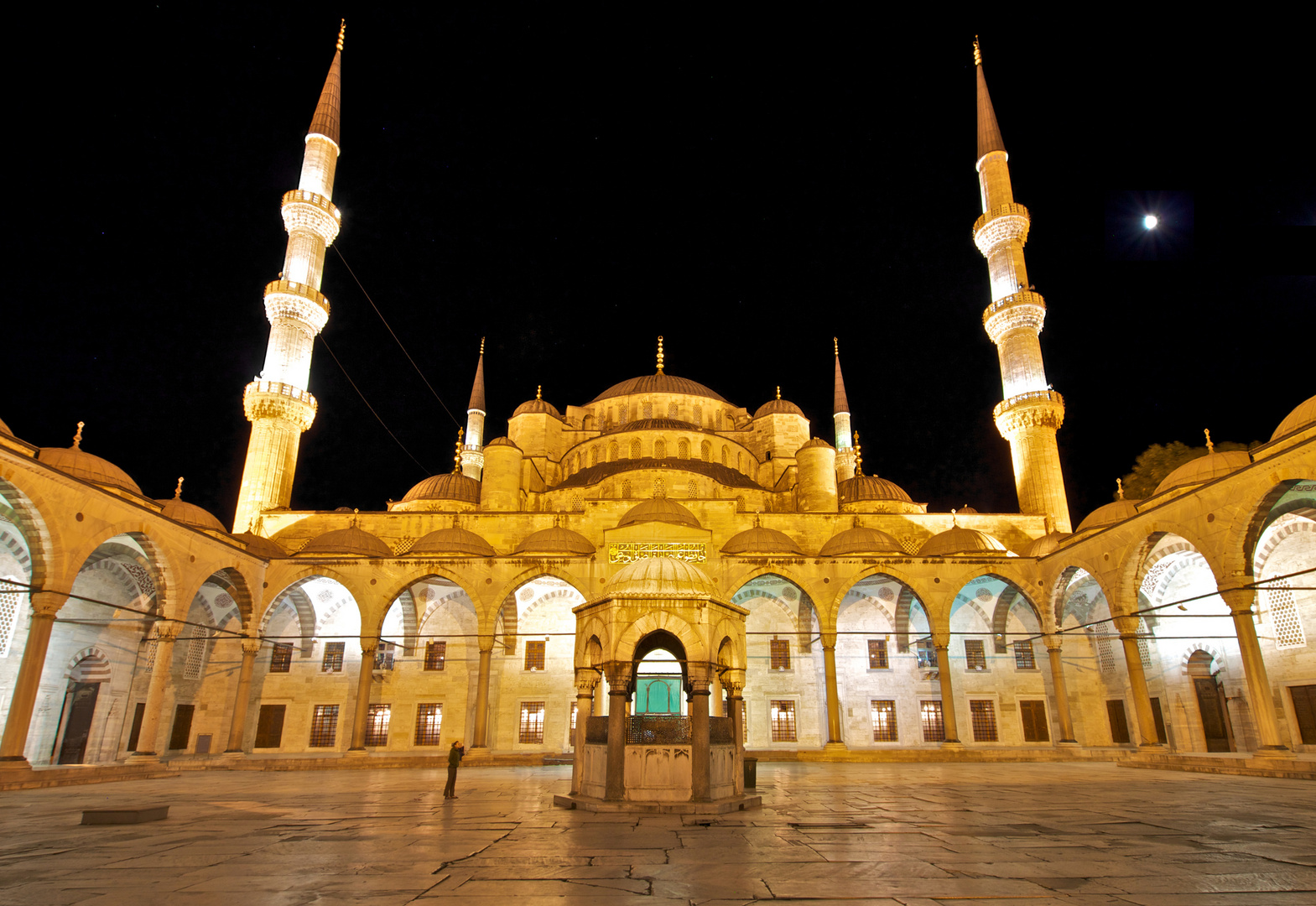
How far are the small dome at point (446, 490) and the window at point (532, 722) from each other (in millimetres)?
8016

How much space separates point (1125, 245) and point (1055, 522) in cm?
1786

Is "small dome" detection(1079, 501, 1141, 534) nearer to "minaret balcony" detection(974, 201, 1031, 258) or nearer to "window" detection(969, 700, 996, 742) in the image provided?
"window" detection(969, 700, 996, 742)

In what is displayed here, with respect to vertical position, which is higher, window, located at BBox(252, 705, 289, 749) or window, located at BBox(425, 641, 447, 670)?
window, located at BBox(425, 641, 447, 670)

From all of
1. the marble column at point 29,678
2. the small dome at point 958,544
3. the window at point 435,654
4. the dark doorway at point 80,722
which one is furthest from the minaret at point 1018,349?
the dark doorway at point 80,722

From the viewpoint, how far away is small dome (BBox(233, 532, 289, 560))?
64.2 ft

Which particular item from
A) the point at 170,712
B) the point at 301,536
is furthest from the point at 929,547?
the point at 170,712

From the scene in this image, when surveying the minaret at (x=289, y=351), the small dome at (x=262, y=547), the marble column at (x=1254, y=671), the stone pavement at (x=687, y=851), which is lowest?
the stone pavement at (x=687, y=851)

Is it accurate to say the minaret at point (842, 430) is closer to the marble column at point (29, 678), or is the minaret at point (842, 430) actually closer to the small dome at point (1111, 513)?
the small dome at point (1111, 513)

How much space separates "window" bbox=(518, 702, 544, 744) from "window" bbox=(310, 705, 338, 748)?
5177 millimetres

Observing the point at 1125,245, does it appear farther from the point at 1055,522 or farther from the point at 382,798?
the point at 1055,522

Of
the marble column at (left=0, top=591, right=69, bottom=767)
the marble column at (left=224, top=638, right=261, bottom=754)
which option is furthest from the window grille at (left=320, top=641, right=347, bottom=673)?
the marble column at (left=0, top=591, right=69, bottom=767)

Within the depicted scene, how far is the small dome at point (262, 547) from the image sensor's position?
64.2ft

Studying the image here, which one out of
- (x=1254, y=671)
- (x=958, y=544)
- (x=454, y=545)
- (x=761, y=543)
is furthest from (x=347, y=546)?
(x=1254, y=671)

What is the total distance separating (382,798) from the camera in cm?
955
